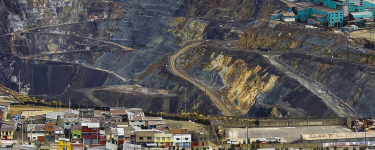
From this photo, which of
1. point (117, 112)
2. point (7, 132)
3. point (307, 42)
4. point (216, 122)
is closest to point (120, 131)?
point (117, 112)

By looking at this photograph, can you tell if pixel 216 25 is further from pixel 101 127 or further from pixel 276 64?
pixel 101 127

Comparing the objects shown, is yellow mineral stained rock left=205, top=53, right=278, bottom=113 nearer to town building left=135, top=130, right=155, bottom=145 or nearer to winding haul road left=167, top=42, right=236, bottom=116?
winding haul road left=167, top=42, right=236, bottom=116

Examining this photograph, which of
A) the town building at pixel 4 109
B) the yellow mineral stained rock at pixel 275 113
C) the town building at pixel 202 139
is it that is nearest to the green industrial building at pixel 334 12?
the yellow mineral stained rock at pixel 275 113

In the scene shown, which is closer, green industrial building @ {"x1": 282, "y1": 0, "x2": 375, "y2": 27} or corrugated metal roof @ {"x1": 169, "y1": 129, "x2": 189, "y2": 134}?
corrugated metal roof @ {"x1": 169, "y1": 129, "x2": 189, "y2": 134}

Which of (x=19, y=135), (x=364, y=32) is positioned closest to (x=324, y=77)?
(x=364, y=32)

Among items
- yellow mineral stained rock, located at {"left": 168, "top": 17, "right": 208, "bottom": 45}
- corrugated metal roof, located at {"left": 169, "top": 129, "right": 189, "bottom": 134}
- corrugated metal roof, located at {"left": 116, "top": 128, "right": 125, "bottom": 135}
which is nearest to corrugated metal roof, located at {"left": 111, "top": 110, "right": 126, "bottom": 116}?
corrugated metal roof, located at {"left": 116, "top": 128, "right": 125, "bottom": 135}

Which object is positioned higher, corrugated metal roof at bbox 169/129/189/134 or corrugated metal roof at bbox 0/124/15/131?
corrugated metal roof at bbox 0/124/15/131

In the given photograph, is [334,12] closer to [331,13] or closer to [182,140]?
[331,13]
